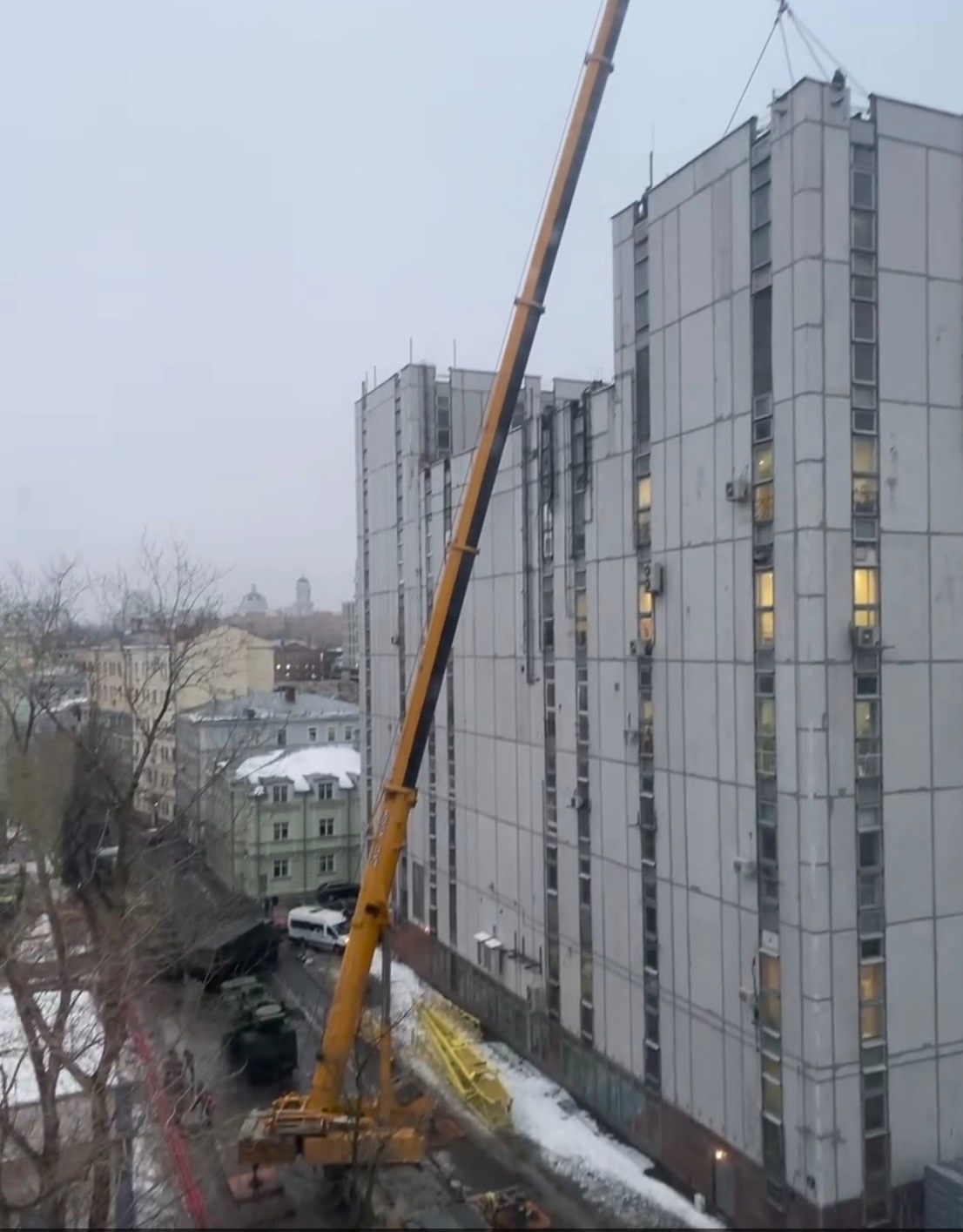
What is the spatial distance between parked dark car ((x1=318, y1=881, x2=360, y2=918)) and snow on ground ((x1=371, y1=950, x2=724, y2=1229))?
4198 millimetres

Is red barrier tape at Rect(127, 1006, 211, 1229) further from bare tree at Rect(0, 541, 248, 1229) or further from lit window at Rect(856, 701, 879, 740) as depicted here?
lit window at Rect(856, 701, 879, 740)

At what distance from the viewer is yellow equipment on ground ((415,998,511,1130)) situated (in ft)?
21.0

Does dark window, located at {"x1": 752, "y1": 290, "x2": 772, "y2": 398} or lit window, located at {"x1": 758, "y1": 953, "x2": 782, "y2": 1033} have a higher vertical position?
dark window, located at {"x1": 752, "y1": 290, "x2": 772, "y2": 398}

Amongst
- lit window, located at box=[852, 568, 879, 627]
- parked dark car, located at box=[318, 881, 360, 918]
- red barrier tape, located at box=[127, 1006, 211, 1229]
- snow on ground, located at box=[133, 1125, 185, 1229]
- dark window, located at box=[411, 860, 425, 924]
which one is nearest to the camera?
red barrier tape, located at box=[127, 1006, 211, 1229]

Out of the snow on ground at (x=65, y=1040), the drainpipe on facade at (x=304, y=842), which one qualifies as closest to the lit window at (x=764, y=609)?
the snow on ground at (x=65, y=1040)

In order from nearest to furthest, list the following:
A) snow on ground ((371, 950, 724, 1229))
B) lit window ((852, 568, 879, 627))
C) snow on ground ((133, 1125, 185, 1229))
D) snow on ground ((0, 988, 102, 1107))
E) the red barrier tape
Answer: the red barrier tape
snow on ground ((133, 1125, 185, 1229))
snow on ground ((371, 950, 724, 1229))
snow on ground ((0, 988, 102, 1107))
lit window ((852, 568, 879, 627))

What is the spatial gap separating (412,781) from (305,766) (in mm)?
8066

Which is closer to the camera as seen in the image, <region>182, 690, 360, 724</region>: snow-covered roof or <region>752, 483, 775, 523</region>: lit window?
<region>752, 483, 775, 523</region>: lit window

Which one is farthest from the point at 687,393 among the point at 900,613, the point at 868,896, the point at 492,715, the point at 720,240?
the point at 492,715

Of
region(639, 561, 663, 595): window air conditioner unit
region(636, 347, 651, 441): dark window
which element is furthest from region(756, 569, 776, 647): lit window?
region(636, 347, 651, 441): dark window

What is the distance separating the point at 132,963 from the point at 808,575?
394 cm

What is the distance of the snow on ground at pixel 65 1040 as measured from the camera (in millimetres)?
4953

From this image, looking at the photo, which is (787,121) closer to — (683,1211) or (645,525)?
(645,525)

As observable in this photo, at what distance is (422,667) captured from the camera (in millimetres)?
5758
